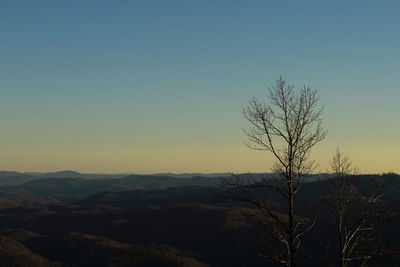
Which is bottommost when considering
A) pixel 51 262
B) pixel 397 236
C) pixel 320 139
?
pixel 51 262

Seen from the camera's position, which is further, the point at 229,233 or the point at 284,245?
the point at 229,233

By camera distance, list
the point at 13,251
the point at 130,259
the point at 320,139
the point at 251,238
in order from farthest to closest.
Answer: the point at 251,238 → the point at 13,251 → the point at 130,259 → the point at 320,139

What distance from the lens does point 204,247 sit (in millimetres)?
62125

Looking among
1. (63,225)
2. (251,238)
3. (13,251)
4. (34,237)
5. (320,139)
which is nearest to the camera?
(320,139)

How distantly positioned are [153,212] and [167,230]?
14050 millimetres

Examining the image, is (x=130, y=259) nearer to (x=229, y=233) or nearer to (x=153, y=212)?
(x=229, y=233)

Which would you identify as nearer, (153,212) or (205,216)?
(205,216)

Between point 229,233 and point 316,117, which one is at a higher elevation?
point 316,117

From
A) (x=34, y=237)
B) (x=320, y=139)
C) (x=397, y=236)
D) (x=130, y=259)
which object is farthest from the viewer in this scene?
(x=34, y=237)

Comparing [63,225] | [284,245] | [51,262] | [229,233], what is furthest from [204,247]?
[284,245]

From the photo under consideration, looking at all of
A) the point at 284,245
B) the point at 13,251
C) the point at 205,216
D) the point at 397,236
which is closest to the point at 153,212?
the point at 205,216

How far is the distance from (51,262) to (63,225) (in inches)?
1313

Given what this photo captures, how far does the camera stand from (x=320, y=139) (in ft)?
60.9

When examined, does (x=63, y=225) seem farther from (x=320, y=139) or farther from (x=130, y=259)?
(x=320, y=139)
